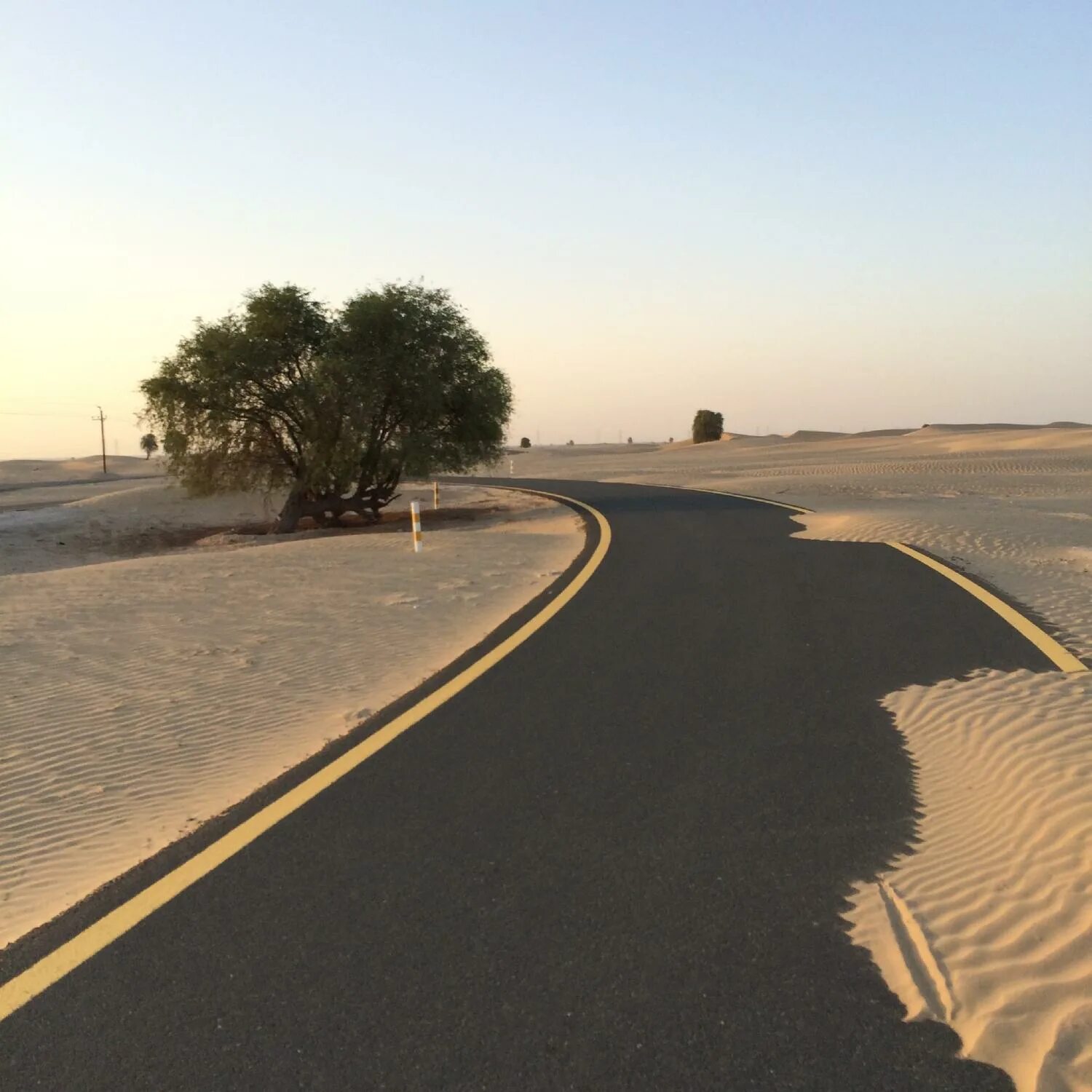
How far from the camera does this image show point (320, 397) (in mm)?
24484

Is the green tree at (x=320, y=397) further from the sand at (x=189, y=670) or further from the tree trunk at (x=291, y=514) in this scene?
the sand at (x=189, y=670)

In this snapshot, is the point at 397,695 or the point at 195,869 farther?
the point at 397,695

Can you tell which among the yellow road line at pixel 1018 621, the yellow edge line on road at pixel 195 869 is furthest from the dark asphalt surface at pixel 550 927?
the yellow road line at pixel 1018 621

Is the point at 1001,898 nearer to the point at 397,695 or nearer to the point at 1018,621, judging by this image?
the point at 397,695

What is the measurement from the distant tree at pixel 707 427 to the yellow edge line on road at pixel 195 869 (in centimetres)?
10856

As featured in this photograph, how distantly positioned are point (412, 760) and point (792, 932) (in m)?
2.61

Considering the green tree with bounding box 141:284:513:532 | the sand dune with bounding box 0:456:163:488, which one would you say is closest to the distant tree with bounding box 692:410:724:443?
the sand dune with bounding box 0:456:163:488

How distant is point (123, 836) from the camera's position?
4.52 metres

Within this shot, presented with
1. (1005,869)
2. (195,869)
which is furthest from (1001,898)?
(195,869)

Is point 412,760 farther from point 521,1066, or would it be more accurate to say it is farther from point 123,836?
point 521,1066

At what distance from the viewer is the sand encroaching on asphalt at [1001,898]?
2.94 metres

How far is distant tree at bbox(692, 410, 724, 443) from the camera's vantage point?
370ft

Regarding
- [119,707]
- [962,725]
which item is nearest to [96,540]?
[119,707]

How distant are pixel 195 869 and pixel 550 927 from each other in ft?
5.53
